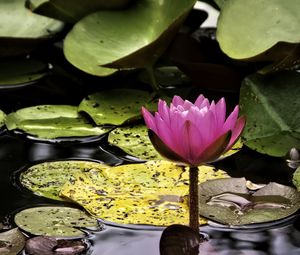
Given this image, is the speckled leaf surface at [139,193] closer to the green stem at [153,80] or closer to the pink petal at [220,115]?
the pink petal at [220,115]

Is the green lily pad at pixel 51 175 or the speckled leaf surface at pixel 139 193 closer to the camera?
the speckled leaf surface at pixel 139 193

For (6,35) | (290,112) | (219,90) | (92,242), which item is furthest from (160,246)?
(6,35)

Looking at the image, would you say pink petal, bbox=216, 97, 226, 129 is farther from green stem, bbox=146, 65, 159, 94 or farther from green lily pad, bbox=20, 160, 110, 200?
green stem, bbox=146, 65, 159, 94

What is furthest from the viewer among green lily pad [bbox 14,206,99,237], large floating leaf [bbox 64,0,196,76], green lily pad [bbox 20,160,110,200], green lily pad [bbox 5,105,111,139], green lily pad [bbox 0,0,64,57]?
green lily pad [bbox 0,0,64,57]

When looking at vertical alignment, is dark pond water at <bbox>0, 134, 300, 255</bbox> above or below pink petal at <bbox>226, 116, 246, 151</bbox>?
below

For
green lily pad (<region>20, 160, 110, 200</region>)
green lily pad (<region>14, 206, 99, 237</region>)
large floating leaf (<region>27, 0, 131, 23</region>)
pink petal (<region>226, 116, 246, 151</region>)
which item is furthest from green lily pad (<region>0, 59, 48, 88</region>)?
pink petal (<region>226, 116, 246, 151</region>)

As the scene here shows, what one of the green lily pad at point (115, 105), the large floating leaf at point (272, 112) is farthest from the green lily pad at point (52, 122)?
the large floating leaf at point (272, 112)

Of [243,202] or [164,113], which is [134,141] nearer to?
[243,202]
